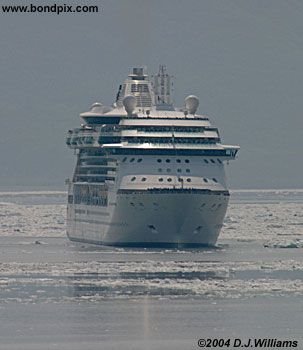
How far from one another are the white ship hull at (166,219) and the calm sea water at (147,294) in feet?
2.84

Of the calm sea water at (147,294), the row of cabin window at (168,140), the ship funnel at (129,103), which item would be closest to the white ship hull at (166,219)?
the calm sea water at (147,294)

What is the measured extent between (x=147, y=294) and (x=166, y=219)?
22396 millimetres

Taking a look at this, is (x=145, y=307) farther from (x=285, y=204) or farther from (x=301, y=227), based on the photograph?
(x=285, y=204)

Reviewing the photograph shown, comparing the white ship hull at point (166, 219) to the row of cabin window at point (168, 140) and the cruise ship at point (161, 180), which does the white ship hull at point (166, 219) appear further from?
the row of cabin window at point (168, 140)

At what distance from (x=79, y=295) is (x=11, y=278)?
21.7ft

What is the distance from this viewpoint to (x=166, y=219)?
3634 inches

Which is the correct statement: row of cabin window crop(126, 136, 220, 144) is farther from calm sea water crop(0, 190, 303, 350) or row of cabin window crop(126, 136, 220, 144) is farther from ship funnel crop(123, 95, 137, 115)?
calm sea water crop(0, 190, 303, 350)

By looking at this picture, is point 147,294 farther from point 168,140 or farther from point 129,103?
point 129,103

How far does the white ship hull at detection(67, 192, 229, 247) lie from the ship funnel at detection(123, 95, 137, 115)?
4176mm

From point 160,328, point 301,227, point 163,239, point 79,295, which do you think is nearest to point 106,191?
point 163,239

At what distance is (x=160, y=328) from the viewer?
203 ft

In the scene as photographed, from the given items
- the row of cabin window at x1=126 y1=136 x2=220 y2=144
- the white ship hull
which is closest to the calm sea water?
the white ship hull

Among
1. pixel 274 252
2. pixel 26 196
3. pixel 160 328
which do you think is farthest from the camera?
pixel 26 196

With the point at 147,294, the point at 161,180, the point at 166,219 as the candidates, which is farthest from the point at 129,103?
the point at 147,294
